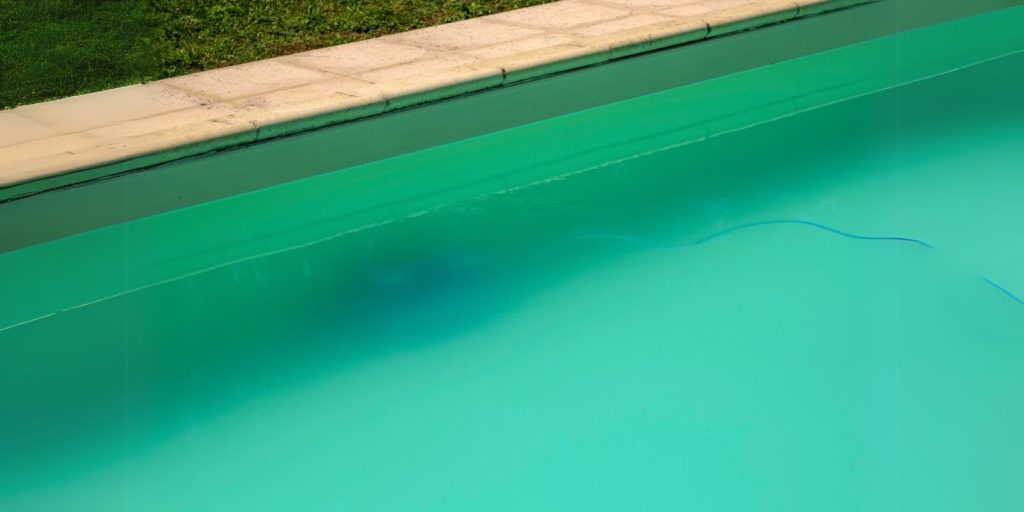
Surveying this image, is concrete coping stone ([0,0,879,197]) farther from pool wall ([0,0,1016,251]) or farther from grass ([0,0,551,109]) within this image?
grass ([0,0,551,109])

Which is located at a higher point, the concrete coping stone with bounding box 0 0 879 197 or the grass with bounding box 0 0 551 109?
the grass with bounding box 0 0 551 109

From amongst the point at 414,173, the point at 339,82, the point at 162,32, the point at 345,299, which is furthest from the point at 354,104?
the point at 162,32

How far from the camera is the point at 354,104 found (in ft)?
14.3

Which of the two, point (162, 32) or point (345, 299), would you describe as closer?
point (345, 299)

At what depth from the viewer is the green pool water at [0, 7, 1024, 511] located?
3320mm

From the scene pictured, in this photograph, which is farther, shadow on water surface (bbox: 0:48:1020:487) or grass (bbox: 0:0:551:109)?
grass (bbox: 0:0:551:109)

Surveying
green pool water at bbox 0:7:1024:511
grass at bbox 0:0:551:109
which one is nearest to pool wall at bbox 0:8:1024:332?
green pool water at bbox 0:7:1024:511

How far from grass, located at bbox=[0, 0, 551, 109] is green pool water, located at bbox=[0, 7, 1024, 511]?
99cm

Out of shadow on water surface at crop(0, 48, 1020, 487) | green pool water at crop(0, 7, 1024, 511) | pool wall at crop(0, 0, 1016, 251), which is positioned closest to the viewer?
green pool water at crop(0, 7, 1024, 511)

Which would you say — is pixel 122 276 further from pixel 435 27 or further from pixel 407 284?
pixel 435 27

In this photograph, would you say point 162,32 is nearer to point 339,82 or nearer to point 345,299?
point 339,82

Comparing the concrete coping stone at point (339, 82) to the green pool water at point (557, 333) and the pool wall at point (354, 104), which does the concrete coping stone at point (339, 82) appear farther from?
the green pool water at point (557, 333)

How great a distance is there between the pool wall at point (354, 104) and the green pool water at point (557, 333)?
91mm

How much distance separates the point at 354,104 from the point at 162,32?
1507 millimetres
